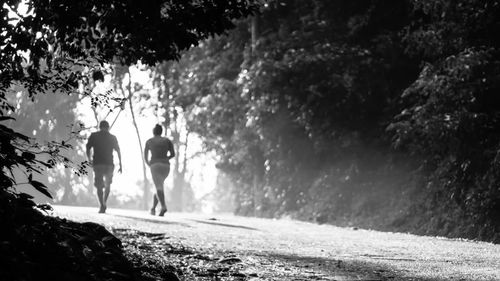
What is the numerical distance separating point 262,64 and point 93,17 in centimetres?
1151

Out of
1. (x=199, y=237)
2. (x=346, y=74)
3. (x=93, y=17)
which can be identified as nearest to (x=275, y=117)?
(x=346, y=74)

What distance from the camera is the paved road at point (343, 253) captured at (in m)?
6.58

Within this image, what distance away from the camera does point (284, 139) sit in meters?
19.7

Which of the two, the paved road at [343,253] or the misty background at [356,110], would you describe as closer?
the paved road at [343,253]

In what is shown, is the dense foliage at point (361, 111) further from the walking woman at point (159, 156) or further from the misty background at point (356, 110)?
the walking woman at point (159, 156)

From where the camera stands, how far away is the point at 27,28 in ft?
19.1

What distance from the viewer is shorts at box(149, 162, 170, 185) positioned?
1614 centimetres

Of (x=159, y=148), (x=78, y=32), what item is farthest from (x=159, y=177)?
(x=78, y=32)

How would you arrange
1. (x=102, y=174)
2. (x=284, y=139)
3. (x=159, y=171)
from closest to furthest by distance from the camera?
(x=102, y=174) < (x=159, y=171) < (x=284, y=139)

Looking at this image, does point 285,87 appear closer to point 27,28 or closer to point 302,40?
point 302,40

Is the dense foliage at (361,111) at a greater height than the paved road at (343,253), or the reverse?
the dense foliage at (361,111)

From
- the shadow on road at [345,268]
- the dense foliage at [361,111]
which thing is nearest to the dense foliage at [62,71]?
the shadow on road at [345,268]

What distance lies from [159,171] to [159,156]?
1.21 feet

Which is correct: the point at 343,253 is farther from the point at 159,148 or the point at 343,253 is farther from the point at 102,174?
the point at 102,174
